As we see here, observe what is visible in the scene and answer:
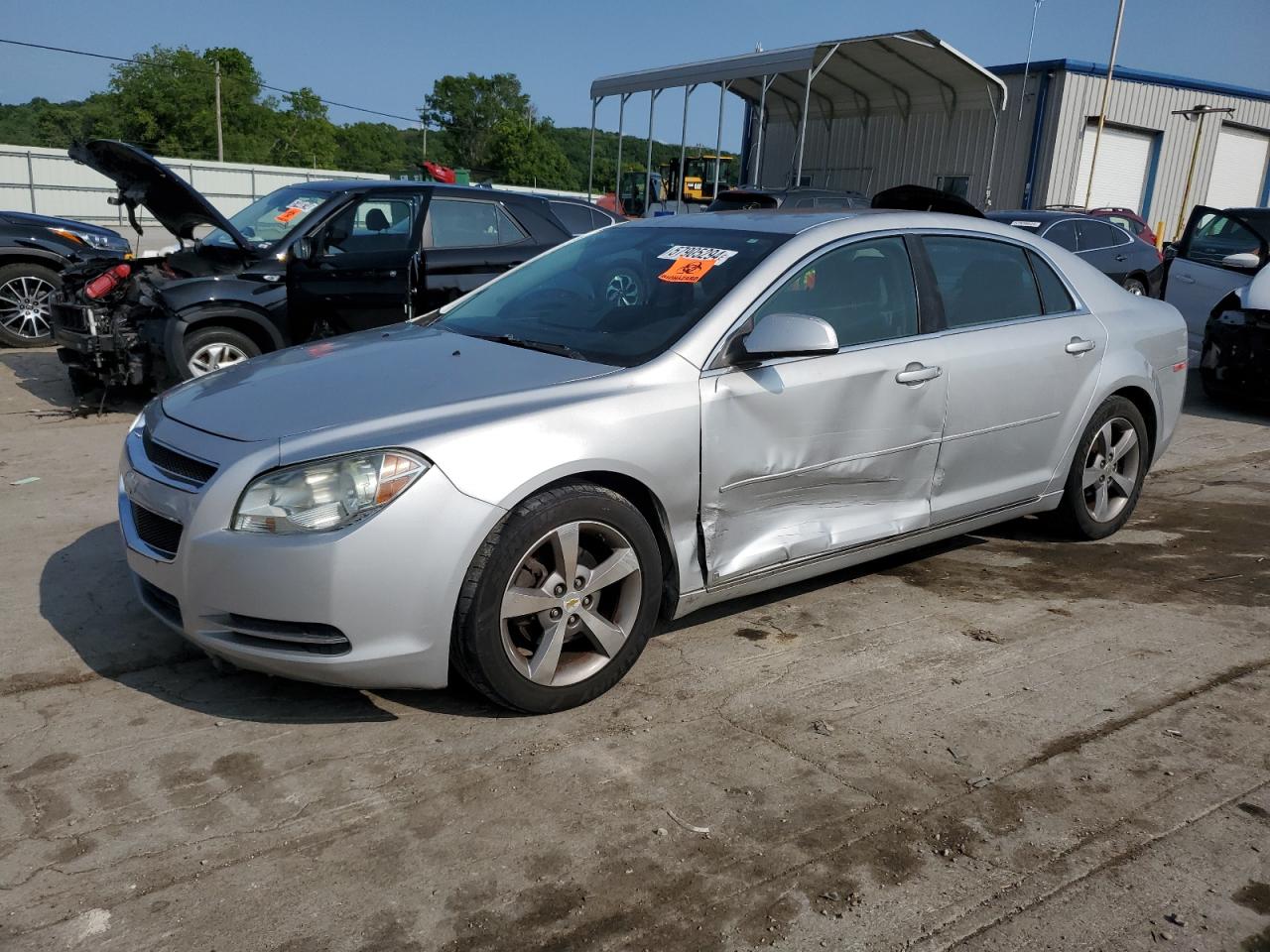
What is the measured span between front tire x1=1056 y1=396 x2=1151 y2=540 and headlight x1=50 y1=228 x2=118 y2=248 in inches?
363

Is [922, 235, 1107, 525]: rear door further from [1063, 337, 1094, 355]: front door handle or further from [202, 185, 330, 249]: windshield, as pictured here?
[202, 185, 330, 249]: windshield

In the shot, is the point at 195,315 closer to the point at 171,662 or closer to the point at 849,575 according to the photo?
the point at 171,662

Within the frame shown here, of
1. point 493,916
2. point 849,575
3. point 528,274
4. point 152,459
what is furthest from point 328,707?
point 849,575

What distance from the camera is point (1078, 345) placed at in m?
4.74

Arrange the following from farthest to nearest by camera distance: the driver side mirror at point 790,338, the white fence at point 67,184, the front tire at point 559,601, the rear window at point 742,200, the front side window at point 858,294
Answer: the white fence at point 67,184 → the rear window at point 742,200 → the front side window at point 858,294 → the driver side mirror at point 790,338 → the front tire at point 559,601

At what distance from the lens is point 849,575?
472 cm

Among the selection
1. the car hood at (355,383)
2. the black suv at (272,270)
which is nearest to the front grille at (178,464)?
the car hood at (355,383)

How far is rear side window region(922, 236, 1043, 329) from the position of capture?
434cm

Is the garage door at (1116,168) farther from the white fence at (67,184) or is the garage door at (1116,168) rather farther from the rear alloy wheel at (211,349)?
the rear alloy wheel at (211,349)

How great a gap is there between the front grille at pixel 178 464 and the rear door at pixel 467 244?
4.13m

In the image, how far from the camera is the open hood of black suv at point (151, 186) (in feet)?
22.1

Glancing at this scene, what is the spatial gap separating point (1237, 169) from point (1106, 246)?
851 inches

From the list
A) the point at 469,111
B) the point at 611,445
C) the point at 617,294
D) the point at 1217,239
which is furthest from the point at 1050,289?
the point at 469,111

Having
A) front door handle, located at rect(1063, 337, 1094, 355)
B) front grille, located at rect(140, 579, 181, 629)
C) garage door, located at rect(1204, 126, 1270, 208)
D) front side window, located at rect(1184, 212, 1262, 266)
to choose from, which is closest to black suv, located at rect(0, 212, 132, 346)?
front grille, located at rect(140, 579, 181, 629)
